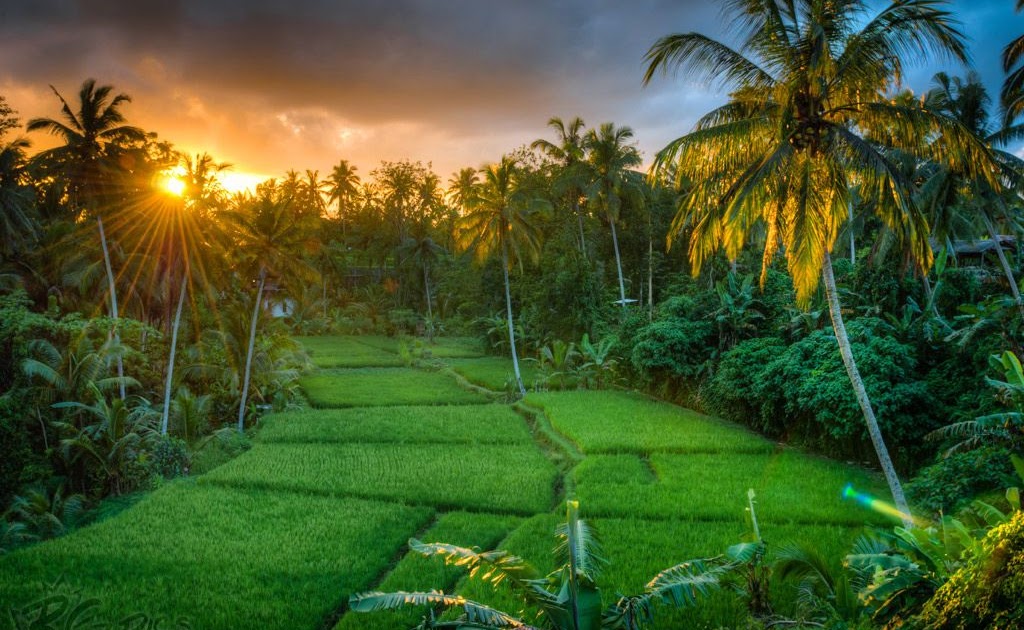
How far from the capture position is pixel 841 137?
28.5ft

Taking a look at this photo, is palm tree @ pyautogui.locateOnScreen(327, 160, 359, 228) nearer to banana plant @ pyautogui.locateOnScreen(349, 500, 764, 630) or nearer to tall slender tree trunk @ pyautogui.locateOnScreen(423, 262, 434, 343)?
tall slender tree trunk @ pyautogui.locateOnScreen(423, 262, 434, 343)

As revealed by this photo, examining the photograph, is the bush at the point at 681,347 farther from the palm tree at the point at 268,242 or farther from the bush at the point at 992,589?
the bush at the point at 992,589

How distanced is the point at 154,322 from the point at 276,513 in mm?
17162

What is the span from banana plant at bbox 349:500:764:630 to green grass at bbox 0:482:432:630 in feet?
8.41

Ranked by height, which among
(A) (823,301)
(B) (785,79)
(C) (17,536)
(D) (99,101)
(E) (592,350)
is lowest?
(C) (17,536)

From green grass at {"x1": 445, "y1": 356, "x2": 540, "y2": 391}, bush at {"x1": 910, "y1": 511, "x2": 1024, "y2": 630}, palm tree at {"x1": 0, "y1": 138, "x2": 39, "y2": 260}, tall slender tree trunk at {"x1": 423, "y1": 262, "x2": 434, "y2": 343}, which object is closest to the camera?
bush at {"x1": 910, "y1": 511, "x2": 1024, "y2": 630}

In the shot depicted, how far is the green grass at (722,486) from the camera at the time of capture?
400 inches

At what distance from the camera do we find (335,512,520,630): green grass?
7121 millimetres

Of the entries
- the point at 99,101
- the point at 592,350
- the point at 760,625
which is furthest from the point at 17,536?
the point at 592,350

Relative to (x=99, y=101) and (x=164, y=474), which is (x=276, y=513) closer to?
(x=164, y=474)

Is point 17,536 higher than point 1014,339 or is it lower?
lower

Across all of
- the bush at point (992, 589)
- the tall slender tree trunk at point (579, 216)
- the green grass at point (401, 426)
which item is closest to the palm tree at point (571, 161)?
the tall slender tree trunk at point (579, 216)

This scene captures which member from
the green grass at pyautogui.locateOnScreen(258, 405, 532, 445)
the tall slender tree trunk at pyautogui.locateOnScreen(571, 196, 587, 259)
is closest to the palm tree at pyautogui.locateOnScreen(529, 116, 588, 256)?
the tall slender tree trunk at pyautogui.locateOnScreen(571, 196, 587, 259)

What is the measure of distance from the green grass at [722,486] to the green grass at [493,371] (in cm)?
1080
